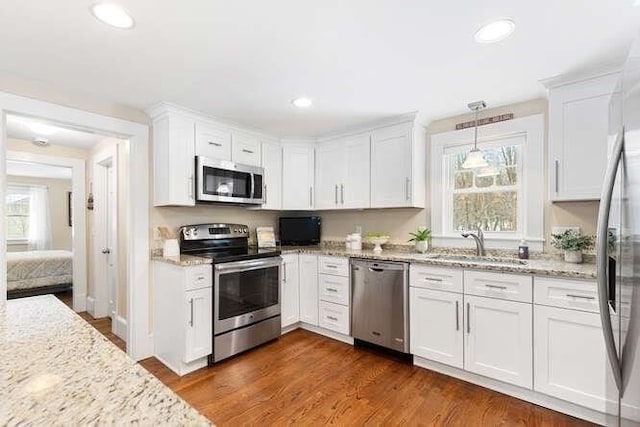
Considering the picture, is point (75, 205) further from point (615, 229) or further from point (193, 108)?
point (615, 229)

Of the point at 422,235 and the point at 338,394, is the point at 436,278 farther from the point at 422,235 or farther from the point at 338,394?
the point at 338,394

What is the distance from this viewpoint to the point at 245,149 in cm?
333

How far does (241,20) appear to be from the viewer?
5.13ft

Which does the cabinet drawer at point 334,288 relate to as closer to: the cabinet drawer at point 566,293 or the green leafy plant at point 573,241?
the cabinet drawer at point 566,293

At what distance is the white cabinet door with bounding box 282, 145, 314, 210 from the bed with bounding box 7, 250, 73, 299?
4161 mm

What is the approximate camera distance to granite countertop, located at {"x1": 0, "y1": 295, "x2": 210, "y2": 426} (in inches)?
20.3

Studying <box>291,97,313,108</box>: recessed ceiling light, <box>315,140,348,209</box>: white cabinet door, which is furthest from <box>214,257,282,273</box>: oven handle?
<box>291,97,313,108</box>: recessed ceiling light

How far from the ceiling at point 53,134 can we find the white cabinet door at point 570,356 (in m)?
3.99

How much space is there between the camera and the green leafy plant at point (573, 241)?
2.25 meters

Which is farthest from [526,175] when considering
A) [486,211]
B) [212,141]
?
[212,141]

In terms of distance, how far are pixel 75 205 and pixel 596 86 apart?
5496 mm

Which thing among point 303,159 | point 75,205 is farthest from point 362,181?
point 75,205

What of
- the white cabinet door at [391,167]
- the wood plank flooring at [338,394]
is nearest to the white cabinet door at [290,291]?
the wood plank flooring at [338,394]

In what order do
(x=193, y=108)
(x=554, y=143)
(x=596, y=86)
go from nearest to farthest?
(x=596, y=86), (x=554, y=143), (x=193, y=108)
